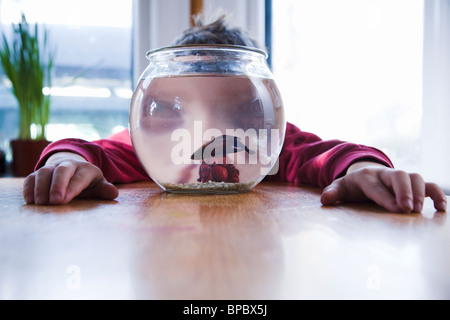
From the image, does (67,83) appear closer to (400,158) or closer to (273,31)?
(273,31)

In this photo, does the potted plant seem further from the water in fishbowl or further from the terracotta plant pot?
the water in fishbowl

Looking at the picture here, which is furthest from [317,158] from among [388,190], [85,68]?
[85,68]

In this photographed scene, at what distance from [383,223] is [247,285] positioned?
237 mm

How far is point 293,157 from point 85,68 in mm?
1321

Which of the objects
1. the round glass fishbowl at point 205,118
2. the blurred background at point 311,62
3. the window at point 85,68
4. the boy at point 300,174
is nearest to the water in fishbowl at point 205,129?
the round glass fishbowl at point 205,118

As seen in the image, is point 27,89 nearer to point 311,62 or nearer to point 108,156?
point 108,156

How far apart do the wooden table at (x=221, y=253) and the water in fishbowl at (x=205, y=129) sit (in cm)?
12

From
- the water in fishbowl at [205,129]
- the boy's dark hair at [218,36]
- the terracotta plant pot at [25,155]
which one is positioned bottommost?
the terracotta plant pot at [25,155]

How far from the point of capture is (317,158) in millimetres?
816

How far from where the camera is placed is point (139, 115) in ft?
2.06

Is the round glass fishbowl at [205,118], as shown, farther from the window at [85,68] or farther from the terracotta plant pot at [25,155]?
the window at [85,68]

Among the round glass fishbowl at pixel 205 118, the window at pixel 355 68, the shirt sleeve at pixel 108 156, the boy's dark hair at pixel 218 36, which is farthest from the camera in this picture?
the window at pixel 355 68

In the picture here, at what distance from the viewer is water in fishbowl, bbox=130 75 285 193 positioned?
0.60 metres

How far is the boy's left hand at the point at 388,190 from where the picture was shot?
49 cm
